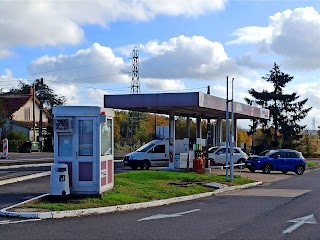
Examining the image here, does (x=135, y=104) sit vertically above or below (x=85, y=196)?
above

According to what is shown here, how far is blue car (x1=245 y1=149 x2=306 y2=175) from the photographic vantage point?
111 feet

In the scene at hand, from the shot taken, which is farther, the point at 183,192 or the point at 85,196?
the point at 183,192

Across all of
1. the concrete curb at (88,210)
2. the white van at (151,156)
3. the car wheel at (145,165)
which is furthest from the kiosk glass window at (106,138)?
the car wheel at (145,165)

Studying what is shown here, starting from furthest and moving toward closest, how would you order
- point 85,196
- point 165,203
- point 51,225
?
point 165,203, point 85,196, point 51,225

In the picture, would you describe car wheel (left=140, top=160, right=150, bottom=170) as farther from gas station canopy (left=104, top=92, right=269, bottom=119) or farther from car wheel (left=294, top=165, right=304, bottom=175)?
car wheel (left=294, top=165, right=304, bottom=175)

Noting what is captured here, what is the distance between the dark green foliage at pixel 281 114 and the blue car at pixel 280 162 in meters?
32.9

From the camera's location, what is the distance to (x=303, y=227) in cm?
1213

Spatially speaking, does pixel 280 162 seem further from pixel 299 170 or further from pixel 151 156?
pixel 151 156

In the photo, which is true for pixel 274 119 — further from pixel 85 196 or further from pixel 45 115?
pixel 85 196

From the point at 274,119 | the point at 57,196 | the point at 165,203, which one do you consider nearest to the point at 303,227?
the point at 165,203

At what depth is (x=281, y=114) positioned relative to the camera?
2707 inches

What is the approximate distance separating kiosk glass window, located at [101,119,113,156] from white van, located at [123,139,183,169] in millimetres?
15168

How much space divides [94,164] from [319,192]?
10.3 m

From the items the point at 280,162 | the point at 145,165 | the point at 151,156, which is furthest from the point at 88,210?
the point at 280,162
